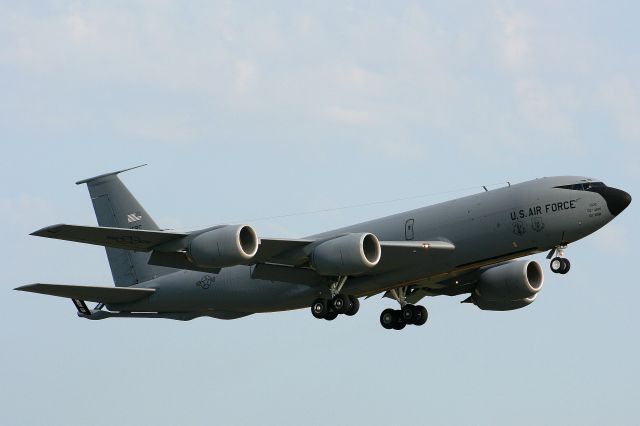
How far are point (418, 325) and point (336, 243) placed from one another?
284 inches

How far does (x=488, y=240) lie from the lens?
44500 mm

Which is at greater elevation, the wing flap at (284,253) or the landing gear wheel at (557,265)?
the wing flap at (284,253)

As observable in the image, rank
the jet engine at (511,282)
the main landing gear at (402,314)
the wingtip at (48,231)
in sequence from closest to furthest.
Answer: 1. the wingtip at (48,231)
2. the jet engine at (511,282)
3. the main landing gear at (402,314)

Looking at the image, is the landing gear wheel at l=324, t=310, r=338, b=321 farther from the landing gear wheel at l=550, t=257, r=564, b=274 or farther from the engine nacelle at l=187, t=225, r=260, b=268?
the landing gear wheel at l=550, t=257, r=564, b=274

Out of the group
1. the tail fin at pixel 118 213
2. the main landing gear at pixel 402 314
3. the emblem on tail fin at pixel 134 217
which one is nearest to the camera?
the main landing gear at pixel 402 314

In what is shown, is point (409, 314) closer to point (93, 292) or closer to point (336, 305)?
point (336, 305)

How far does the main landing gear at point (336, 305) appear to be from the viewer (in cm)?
4600

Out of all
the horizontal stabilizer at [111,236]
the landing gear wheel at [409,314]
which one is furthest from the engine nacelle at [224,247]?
the landing gear wheel at [409,314]

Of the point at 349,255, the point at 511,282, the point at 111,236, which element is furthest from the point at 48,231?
the point at 511,282

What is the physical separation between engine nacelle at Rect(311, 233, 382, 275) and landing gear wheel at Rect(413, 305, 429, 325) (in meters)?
6.17

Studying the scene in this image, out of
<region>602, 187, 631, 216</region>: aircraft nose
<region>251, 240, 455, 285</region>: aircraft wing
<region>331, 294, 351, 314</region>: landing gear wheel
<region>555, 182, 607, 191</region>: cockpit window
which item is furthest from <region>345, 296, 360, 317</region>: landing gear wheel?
<region>602, 187, 631, 216</region>: aircraft nose

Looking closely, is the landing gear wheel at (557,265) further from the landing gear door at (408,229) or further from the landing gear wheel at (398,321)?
the landing gear wheel at (398,321)

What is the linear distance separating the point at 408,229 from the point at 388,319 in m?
5.38

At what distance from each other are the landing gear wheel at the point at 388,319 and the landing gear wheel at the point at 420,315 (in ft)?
2.79
